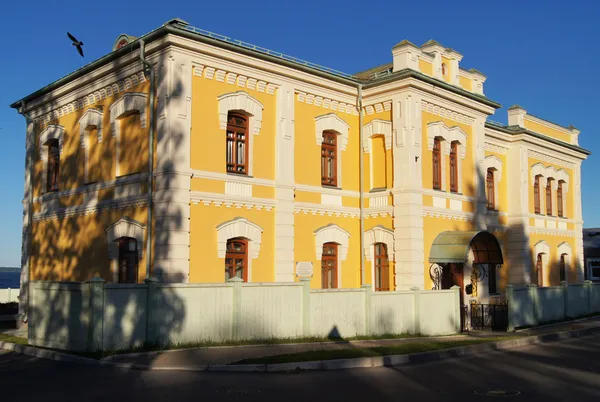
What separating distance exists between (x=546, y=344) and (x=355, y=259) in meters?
6.94

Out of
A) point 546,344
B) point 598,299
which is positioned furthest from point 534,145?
point 546,344

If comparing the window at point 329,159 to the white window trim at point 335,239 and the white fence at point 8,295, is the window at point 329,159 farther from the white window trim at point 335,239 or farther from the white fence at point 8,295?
the white fence at point 8,295

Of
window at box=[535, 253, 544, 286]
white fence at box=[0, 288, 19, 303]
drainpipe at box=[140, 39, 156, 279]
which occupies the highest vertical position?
drainpipe at box=[140, 39, 156, 279]

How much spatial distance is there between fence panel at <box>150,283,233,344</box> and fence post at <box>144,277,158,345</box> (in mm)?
25

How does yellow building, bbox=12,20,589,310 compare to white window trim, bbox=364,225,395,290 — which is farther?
white window trim, bbox=364,225,395,290

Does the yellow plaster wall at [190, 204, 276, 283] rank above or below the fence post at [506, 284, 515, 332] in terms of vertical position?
above

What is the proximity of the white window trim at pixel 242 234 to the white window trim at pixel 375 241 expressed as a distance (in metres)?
4.81

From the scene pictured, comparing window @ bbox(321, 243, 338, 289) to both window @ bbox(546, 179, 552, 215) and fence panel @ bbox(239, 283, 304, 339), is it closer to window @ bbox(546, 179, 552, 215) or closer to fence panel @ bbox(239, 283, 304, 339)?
fence panel @ bbox(239, 283, 304, 339)

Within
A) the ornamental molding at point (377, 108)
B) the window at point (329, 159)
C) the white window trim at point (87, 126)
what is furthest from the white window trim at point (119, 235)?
the ornamental molding at point (377, 108)

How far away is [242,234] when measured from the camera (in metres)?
18.8

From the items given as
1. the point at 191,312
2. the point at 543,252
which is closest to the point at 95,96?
the point at 191,312

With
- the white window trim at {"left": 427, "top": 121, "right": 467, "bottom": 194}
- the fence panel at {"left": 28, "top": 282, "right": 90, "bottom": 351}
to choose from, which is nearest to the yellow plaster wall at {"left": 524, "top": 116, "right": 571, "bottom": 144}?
the white window trim at {"left": 427, "top": 121, "right": 467, "bottom": 194}

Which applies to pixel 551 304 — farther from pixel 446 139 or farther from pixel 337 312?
pixel 337 312

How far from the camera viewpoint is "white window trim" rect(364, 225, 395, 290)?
21828 millimetres
